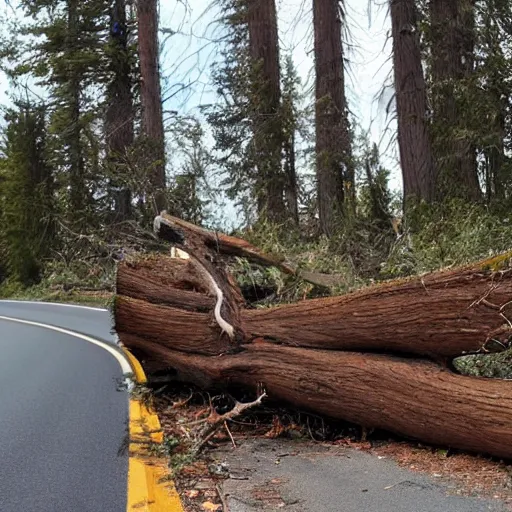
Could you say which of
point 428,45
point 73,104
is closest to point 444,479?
point 428,45

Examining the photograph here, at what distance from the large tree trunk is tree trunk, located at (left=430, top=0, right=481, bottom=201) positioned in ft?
18.0

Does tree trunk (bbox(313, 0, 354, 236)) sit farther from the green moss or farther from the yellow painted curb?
the green moss

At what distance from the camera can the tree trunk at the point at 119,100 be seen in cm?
2170

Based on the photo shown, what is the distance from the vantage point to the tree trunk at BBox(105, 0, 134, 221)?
21.7 m

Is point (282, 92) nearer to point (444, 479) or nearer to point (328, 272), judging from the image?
point (328, 272)

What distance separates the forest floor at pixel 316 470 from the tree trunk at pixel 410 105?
6.86 meters

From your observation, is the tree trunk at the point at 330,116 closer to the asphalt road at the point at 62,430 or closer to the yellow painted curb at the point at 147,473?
the asphalt road at the point at 62,430

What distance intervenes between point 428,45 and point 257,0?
707cm

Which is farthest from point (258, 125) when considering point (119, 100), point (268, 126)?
point (119, 100)

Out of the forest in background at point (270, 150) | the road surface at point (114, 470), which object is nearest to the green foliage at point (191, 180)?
the forest in background at point (270, 150)

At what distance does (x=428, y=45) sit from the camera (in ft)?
38.8

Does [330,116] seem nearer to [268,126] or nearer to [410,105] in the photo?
[268,126]

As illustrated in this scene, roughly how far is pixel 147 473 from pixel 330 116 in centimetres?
1185

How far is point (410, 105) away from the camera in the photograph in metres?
11.6
